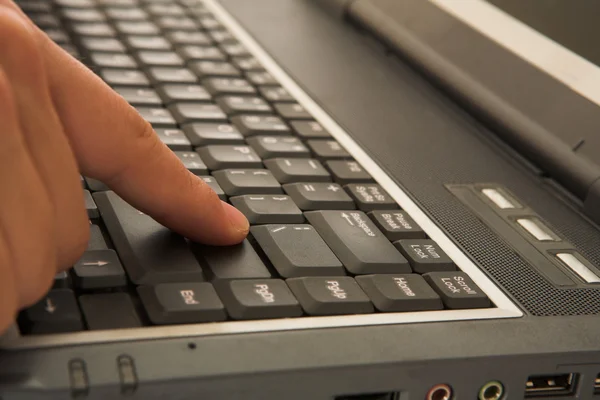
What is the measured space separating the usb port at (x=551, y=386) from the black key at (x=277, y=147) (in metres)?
0.26

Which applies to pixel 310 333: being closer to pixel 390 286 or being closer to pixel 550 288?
pixel 390 286

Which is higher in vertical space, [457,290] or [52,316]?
[457,290]

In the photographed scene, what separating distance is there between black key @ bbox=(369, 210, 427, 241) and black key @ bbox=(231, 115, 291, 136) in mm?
151

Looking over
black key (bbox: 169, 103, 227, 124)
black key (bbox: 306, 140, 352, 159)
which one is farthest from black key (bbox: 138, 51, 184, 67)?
black key (bbox: 306, 140, 352, 159)

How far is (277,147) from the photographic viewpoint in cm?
60

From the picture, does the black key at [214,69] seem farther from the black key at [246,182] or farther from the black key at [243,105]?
the black key at [246,182]

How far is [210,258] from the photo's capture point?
0.44 m

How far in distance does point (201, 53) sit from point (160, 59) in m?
0.05

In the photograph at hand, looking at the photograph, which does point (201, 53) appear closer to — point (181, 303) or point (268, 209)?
point (268, 209)

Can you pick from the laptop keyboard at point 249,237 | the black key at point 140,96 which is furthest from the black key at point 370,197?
the black key at point 140,96

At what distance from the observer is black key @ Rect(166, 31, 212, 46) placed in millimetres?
816

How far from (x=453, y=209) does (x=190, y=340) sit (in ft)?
0.84

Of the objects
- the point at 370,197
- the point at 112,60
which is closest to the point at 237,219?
the point at 370,197

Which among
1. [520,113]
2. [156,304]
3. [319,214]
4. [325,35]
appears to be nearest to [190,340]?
[156,304]
